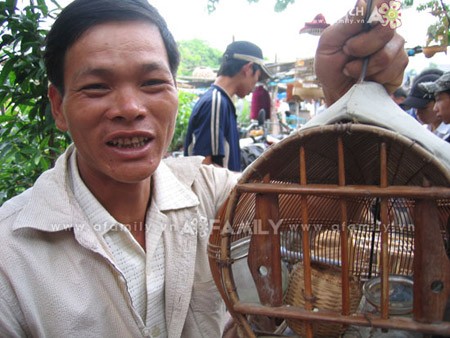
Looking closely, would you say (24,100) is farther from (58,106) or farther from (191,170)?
(191,170)

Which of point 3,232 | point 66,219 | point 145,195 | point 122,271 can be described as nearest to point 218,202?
point 145,195

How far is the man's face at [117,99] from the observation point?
1.05 metres

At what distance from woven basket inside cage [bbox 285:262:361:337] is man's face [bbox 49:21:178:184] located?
537 millimetres

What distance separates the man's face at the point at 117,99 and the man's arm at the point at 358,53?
0.51 metres

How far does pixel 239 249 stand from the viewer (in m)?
1.15

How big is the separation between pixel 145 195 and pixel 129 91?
41cm

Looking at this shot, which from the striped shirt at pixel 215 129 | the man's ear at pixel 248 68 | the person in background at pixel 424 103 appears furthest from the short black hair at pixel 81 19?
the person in background at pixel 424 103

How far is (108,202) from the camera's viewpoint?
1.25 meters

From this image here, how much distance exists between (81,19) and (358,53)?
0.80 m

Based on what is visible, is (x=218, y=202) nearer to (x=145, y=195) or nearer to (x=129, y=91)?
(x=145, y=195)

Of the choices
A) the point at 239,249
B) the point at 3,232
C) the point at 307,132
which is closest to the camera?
the point at 307,132

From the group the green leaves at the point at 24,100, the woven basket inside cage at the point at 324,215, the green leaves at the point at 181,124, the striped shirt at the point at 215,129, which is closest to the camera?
the woven basket inside cage at the point at 324,215

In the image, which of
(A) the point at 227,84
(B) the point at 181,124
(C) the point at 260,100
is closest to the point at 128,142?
(A) the point at 227,84

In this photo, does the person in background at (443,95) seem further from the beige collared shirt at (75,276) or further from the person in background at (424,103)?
the beige collared shirt at (75,276)
